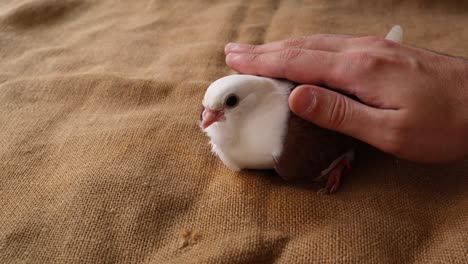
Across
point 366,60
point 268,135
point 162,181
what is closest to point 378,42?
point 366,60

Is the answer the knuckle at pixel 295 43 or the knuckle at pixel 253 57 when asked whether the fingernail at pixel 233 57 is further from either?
the knuckle at pixel 295 43

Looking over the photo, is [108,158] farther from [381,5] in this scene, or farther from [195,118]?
[381,5]

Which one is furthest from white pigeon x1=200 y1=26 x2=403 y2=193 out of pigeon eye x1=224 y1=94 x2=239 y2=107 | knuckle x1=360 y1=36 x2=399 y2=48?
knuckle x1=360 y1=36 x2=399 y2=48

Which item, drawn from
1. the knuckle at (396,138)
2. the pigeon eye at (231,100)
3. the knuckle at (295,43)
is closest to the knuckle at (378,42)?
the knuckle at (295,43)

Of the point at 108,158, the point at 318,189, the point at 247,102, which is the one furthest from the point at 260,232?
the point at 108,158

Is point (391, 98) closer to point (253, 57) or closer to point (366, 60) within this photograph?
point (366, 60)
